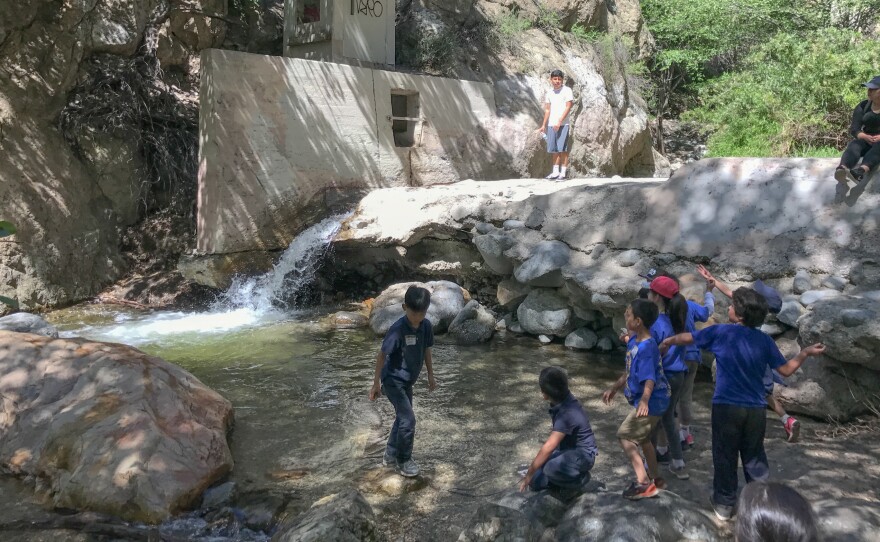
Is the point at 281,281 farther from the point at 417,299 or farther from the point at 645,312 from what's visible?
the point at 645,312

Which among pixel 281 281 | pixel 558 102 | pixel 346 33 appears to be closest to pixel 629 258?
pixel 558 102

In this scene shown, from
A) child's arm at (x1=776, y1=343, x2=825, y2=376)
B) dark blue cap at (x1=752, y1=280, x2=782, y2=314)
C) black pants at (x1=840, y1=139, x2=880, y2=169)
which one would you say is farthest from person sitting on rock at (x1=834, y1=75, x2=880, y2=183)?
child's arm at (x1=776, y1=343, x2=825, y2=376)

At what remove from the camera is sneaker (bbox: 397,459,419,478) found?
4.29 meters

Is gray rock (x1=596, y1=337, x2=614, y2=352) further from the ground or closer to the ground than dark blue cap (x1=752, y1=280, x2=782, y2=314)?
closer to the ground

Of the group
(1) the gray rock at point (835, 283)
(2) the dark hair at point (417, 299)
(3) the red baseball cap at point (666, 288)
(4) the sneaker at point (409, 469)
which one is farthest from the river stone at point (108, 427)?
(1) the gray rock at point (835, 283)

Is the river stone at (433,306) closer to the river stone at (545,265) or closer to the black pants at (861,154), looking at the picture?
the river stone at (545,265)

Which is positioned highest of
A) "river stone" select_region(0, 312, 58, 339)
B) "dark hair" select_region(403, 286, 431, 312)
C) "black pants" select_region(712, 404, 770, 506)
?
"dark hair" select_region(403, 286, 431, 312)

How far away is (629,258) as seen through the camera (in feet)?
22.0

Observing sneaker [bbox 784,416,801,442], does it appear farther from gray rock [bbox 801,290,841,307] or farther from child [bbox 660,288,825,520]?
gray rock [bbox 801,290,841,307]

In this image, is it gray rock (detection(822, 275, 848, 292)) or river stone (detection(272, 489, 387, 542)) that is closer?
river stone (detection(272, 489, 387, 542))

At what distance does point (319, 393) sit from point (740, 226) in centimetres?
394

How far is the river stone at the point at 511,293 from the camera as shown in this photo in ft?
25.7

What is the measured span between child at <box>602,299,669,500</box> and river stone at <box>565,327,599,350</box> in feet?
10.9

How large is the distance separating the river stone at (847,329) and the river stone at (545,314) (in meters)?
2.62
